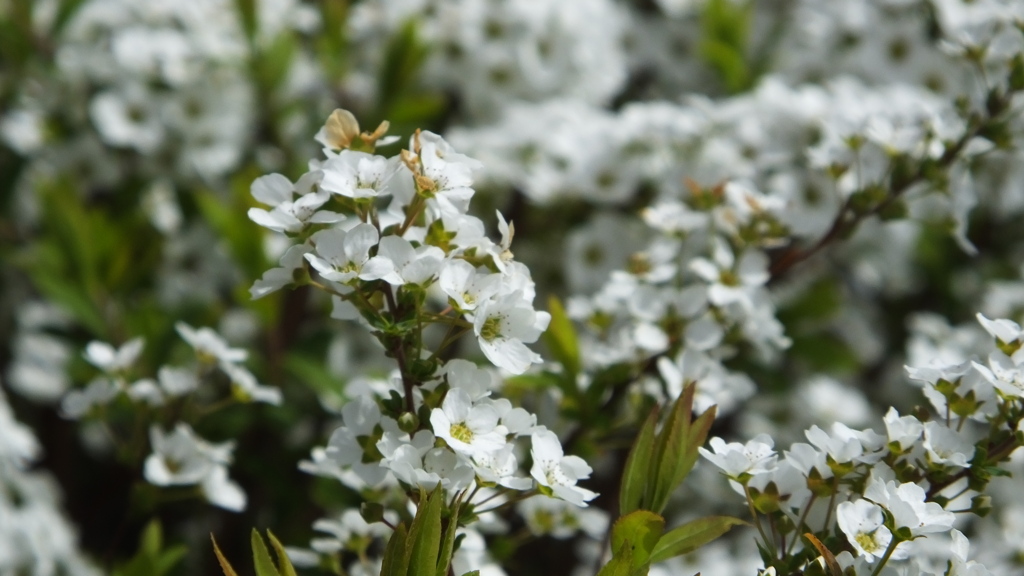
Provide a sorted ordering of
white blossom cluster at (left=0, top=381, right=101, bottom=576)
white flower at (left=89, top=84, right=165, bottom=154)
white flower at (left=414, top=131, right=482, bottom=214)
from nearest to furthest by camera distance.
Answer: white flower at (left=414, top=131, right=482, bottom=214) → white blossom cluster at (left=0, top=381, right=101, bottom=576) → white flower at (left=89, top=84, right=165, bottom=154)

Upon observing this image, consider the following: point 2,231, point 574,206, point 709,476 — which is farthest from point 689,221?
point 2,231

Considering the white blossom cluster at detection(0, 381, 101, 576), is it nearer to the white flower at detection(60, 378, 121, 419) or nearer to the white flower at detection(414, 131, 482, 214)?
the white flower at detection(60, 378, 121, 419)

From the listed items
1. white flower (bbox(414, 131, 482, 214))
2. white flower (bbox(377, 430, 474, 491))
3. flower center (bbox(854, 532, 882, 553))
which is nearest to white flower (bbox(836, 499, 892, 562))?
flower center (bbox(854, 532, 882, 553))

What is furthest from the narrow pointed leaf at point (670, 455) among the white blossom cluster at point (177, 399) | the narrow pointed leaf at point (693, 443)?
the white blossom cluster at point (177, 399)

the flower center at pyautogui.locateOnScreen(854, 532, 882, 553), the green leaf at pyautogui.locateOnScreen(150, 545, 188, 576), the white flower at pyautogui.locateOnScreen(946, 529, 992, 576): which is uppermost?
the flower center at pyautogui.locateOnScreen(854, 532, 882, 553)

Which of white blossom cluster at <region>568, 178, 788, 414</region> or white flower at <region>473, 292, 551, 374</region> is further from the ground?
white flower at <region>473, 292, 551, 374</region>

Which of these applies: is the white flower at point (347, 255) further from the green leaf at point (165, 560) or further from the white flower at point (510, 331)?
the green leaf at point (165, 560)

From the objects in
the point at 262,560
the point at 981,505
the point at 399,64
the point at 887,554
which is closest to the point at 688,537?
the point at 887,554

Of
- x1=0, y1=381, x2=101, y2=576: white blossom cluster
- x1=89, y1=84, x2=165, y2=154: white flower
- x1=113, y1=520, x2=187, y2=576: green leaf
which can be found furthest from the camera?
x1=89, y1=84, x2=165, y2=154: white flower
